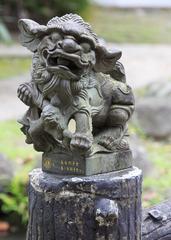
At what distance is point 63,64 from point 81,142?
0.27 metres

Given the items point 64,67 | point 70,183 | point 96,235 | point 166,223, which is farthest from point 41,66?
point 166,223

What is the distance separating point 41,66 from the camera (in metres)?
2.65

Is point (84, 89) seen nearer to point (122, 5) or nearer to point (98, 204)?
point (98, 204)

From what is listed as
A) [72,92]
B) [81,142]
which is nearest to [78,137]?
[81,142]

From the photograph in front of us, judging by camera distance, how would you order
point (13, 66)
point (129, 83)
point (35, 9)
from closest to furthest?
point (129, 83) < point (13, 66) < point (35, 9)

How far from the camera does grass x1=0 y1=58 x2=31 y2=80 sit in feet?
36.5

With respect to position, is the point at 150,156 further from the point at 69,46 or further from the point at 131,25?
the point at 131,25

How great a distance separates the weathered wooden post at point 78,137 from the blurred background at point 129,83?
84.7 inches

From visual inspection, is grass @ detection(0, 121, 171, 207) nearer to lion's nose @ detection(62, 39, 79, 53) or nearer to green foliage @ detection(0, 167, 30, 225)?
green foliage @ detection(0, 167, 30, 225)

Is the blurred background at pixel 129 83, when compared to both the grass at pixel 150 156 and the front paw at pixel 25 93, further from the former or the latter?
the front paw at pixel 25 93

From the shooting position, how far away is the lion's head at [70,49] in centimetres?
254

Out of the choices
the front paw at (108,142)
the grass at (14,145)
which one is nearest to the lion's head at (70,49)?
the front paw at (108,142)

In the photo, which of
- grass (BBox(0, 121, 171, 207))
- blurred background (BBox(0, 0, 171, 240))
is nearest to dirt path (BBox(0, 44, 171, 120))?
blurred background (BBox(0, 0, 171, 240))

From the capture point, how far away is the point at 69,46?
2.53 m
